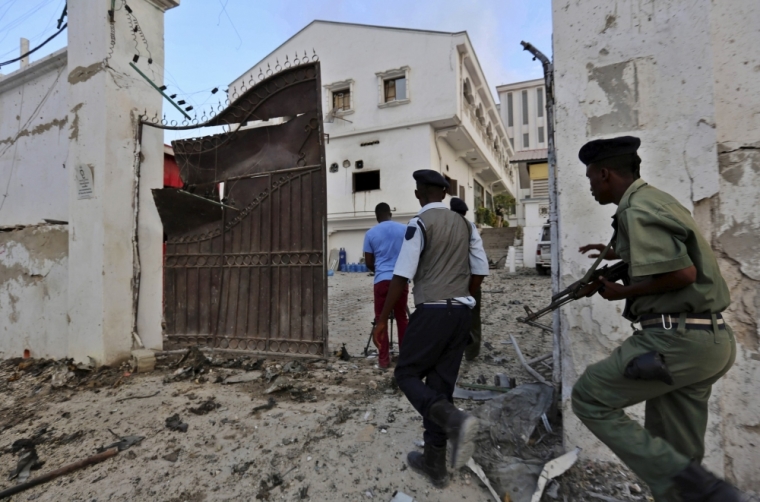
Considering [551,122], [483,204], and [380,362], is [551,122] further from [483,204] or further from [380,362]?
[483,204]

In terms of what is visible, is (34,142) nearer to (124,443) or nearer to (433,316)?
(124,443)

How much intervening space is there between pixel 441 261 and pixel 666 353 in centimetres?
A: 110

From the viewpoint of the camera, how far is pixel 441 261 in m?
2.18

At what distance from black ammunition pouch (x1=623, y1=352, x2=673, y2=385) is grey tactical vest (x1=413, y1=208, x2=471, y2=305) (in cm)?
90

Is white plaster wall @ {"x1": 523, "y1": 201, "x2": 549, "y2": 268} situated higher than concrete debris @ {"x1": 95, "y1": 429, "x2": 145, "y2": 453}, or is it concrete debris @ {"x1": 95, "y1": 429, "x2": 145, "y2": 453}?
white plaster wall @ {"x1": 523, "y1": 201, "x2": 549, "y2": 268}

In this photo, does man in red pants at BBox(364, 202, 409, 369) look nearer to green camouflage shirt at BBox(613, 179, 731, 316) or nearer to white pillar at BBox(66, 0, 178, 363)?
white pillar at BBox(66, 0, 178, 363)

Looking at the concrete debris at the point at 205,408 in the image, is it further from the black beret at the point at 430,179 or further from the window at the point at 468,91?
the window at the point at 468,91

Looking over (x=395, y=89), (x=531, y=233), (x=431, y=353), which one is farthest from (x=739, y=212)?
(x=395, y=89)

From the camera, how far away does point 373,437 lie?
2600mm

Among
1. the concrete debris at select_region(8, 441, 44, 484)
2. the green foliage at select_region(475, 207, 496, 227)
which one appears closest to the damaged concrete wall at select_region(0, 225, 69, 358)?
the concrete debris at select_region(8, 441, 44, 484)

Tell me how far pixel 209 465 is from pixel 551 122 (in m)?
3.25

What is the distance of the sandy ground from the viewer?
2.11m

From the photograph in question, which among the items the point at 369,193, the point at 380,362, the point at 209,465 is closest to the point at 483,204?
the point at 369,193

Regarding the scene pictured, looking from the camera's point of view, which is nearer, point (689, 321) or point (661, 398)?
point (689, 321)
